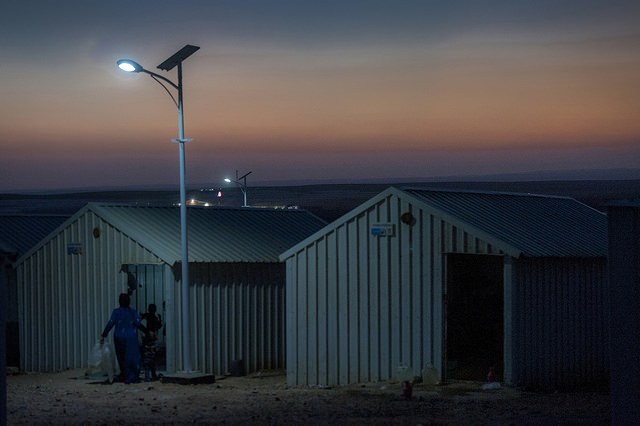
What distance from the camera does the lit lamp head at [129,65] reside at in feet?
56.3

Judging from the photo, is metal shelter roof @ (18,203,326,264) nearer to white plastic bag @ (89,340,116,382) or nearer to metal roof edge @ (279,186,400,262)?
white plastic bag @ (89,340,116,382)

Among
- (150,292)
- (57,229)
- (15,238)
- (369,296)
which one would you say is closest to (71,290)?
(57,229)

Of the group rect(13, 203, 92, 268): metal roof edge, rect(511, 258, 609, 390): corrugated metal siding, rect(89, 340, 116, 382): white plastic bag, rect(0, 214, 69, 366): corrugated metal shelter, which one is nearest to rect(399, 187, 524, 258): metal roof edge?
rect(511, 258, 609, 390): corrugated metal siding

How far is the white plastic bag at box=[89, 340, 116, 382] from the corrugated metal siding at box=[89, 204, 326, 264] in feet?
7.75

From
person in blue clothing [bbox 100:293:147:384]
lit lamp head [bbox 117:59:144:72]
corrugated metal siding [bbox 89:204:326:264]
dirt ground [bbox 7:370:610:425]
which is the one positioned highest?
lit lamp head [bbox 117:59:144:72]

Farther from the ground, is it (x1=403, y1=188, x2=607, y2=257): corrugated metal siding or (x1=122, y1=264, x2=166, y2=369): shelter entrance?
(x1=403, y1=188, x2=607, y2=257): corrugated metal siding

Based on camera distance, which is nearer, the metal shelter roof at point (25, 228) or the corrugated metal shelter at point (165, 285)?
the corrugated metal shelter at point (165, 285)

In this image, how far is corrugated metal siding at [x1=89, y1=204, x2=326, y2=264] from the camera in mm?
21047

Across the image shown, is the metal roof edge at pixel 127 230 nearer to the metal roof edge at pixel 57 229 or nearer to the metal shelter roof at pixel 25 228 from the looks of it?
the metal roof edge at pixel 57 229

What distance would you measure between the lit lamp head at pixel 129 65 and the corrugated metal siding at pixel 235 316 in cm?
524

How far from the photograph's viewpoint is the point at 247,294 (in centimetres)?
2175

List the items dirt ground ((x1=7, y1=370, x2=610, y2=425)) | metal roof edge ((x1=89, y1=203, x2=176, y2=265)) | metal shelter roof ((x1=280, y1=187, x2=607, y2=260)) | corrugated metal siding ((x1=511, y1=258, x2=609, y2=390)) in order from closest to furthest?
dirt ground ((x1=7, y1=370, x2=610, y2=425)) → corrugated metal siding ((x1=511, y1=258, x2=609, y2=390)) → metal shelter roof ((x1=280, y1=187, x2=607, y2=260)) → metal roof edge ((x1=89, y1=203, x2=176, y2=265))

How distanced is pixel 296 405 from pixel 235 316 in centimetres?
740

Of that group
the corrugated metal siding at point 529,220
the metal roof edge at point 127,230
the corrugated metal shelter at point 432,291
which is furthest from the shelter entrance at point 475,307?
the metal roof edge at point 127,230
